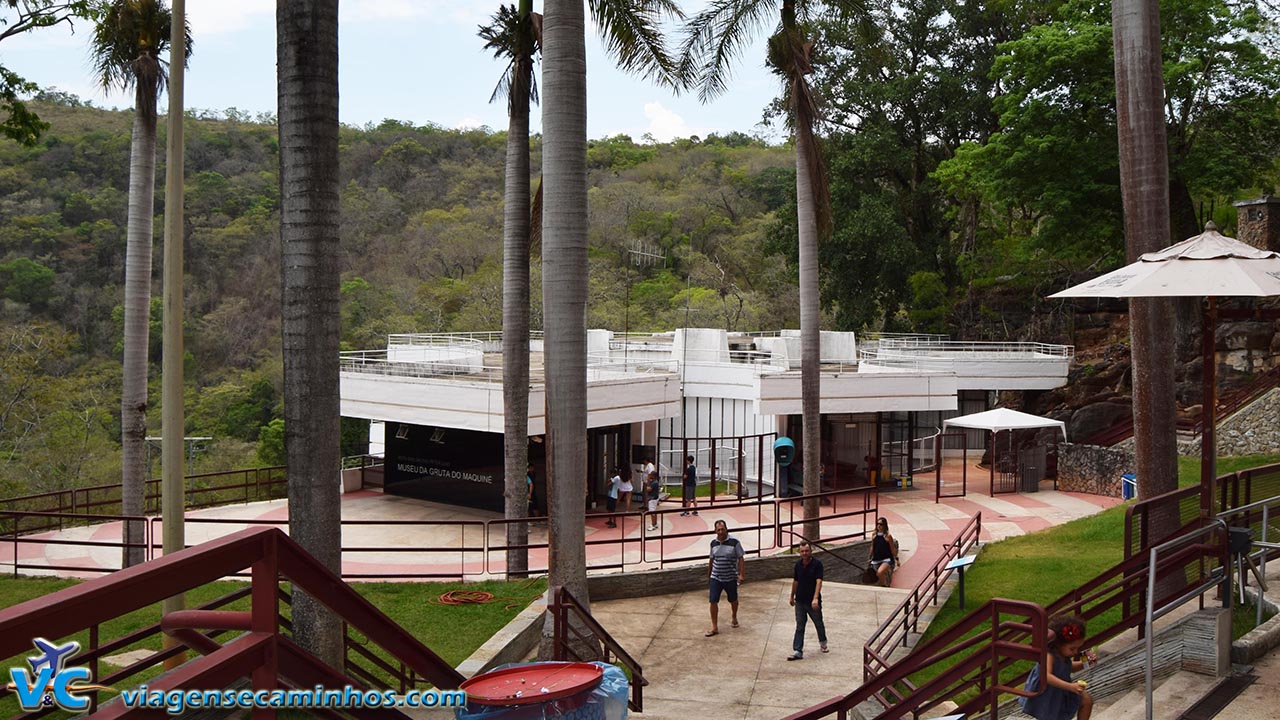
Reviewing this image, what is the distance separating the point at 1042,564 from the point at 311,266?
1411 centimetres

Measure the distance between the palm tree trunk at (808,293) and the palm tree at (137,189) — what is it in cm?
1148

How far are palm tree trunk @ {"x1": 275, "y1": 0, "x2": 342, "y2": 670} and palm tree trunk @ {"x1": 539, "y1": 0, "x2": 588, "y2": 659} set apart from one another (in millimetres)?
3194

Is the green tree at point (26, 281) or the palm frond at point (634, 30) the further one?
the green tree at point (26, 281)

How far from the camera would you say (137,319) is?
16828 millimetres

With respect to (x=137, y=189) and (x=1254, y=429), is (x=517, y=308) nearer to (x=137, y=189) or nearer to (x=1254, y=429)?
(x=137, y=189)

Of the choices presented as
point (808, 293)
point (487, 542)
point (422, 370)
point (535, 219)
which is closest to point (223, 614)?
point (487, 542)

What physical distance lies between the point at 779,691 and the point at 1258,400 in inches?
834

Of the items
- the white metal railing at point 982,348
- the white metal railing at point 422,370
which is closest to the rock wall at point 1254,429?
the white metal railing at point 982,348

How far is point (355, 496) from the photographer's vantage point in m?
27.5

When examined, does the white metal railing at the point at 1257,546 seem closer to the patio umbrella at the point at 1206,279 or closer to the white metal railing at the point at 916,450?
the patio umbrella at the point at 1206,279

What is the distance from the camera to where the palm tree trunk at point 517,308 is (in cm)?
1709

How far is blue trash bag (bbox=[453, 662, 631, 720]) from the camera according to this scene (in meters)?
5.87

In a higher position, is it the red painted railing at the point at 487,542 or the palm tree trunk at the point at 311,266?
the palm tree trunk at the point at 311,266

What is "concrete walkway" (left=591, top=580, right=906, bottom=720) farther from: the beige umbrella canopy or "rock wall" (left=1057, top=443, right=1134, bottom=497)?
"rock wall" (left=1057, top=443, right=1134, bottom=497)
